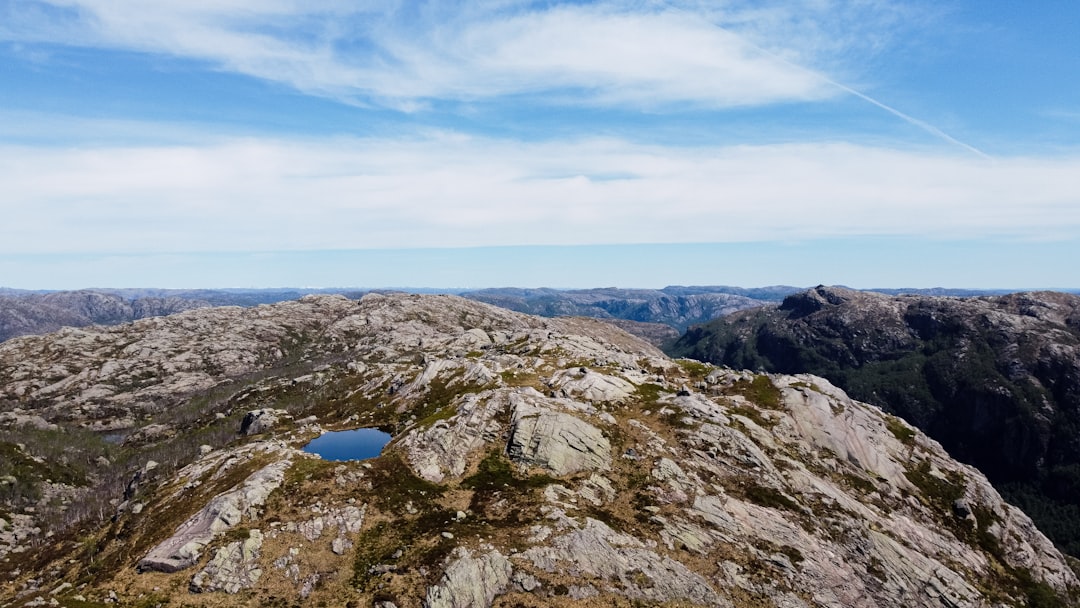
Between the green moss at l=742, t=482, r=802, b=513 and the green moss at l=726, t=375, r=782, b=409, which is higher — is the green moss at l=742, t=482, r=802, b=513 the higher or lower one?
the lower one

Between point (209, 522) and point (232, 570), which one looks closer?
point (232, 570)

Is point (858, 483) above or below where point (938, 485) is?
above

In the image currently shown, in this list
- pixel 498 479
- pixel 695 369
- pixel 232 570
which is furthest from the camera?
pixel 695 369

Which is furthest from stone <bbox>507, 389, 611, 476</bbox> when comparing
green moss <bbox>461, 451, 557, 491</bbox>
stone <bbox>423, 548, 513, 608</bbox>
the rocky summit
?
stone <bbox>423, 548, 513, 608</bbox>

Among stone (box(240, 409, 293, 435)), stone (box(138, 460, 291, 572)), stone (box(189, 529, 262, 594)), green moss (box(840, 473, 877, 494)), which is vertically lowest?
green moss (box(840, 473, 877, 494))

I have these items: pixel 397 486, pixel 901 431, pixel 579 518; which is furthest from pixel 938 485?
pixel 397 486

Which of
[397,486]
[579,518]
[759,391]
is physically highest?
[759,391]

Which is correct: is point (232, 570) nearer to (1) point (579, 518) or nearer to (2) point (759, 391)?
(1) point (579, 518)

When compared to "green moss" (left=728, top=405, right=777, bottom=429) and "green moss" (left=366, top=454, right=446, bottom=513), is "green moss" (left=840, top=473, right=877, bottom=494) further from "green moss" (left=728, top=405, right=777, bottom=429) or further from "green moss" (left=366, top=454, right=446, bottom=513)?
"green moss" (left=366, top=454, right=446, bottom=513)

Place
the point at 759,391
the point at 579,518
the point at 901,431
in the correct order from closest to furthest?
1. the point at 579,518
2. the point at 901,431
3. the point at 759,391

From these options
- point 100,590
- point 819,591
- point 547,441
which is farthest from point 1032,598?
point 100,590

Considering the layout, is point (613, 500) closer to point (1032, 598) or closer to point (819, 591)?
point (819, 591)
